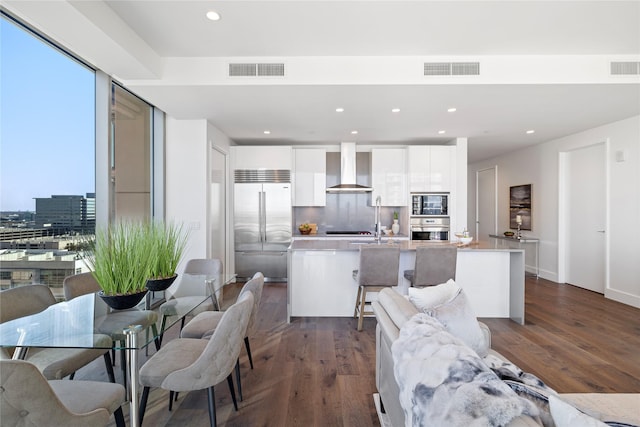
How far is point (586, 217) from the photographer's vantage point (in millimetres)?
5168

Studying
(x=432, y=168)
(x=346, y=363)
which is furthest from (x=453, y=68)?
(x=346, y=363)

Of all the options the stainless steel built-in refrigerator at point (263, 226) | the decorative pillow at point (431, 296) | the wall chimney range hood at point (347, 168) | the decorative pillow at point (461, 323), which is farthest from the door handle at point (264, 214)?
the decorative pillow at point (461, 323)

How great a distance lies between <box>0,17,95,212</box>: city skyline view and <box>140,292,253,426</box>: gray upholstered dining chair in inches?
74.8

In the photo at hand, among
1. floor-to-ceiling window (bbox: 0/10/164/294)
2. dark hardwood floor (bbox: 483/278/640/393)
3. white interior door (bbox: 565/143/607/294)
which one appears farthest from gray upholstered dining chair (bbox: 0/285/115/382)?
white interior door (bbox: 565/143/607/294)

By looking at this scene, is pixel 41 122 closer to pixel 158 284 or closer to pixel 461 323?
pixel 158 284

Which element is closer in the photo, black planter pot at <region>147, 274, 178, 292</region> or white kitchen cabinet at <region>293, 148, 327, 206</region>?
black planter pot at <region>147, 274, 178, 292</region>

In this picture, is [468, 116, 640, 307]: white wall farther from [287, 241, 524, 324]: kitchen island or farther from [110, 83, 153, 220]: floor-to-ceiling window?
[110, 83, 153, 220]: floor-to-ceiling window

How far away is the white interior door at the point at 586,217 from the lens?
4902mm

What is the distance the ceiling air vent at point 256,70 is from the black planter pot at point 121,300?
2339 millimetres

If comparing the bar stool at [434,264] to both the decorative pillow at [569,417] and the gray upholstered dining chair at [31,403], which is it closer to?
the decorative pillow at [569,417]

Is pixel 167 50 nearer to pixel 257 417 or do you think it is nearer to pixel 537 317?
pixel 257 417

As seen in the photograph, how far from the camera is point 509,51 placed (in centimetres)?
304

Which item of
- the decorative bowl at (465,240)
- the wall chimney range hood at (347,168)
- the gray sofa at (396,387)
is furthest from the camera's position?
the wall chimney range hood at (347,168)

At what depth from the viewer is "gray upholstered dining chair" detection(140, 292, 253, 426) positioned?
1.56 m
